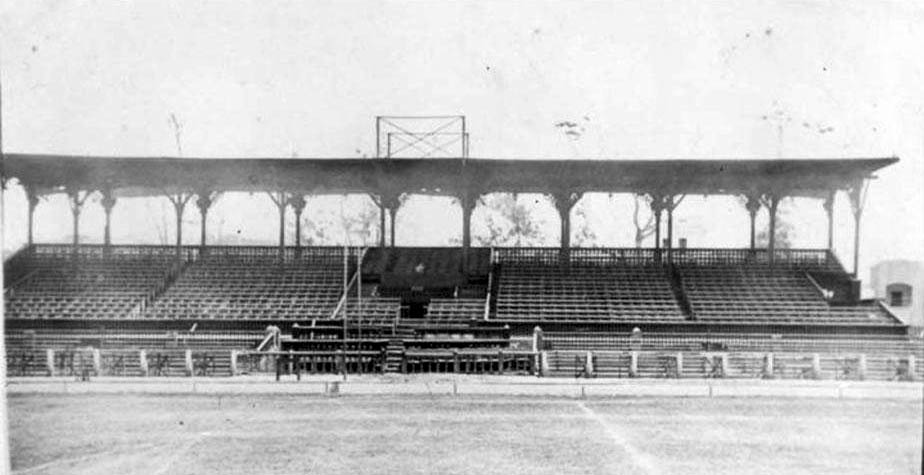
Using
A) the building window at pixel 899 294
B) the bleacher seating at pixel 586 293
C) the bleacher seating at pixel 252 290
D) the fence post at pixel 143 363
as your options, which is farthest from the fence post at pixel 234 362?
the building window at pixel 899 294

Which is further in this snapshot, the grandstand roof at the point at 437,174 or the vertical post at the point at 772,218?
the vertical post at the point at 772,218

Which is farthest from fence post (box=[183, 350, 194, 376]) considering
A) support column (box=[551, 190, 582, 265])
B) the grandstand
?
support column (box=[551, 190, 582, 265])

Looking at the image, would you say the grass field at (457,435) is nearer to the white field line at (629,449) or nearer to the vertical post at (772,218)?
the white field line at (629,449)

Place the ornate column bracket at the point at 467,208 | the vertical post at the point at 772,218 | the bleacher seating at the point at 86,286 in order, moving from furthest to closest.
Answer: the ornate column bracket at the point at 467,208 → the vertical post at the point at 772,218 → the bleacher seating at the point at 86,286

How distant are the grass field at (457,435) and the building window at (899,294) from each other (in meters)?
47.9

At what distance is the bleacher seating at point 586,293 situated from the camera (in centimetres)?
3162

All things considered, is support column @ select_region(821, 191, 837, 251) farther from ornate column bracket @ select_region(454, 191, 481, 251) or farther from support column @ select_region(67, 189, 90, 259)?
Result: support column @ select_region(67, 189, 90, 259)

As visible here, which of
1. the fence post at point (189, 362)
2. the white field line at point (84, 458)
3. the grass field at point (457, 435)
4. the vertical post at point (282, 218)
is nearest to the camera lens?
the white field line at point (84, 458)

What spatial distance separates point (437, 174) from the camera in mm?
34906

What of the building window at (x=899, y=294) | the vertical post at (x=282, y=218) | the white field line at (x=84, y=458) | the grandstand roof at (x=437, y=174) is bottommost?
the building window at (x=899, y=294)

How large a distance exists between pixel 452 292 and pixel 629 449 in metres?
22.3

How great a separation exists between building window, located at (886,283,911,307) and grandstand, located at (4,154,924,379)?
28898 mm

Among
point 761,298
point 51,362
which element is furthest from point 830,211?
point 51,362

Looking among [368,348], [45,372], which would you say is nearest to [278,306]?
[368,348]
